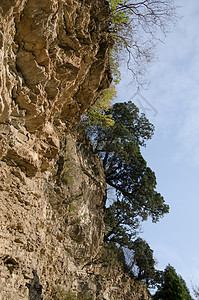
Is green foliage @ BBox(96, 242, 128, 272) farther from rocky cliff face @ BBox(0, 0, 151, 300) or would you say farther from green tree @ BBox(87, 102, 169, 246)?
rocky cliff face @ BBox(0, 0, 151, 300)

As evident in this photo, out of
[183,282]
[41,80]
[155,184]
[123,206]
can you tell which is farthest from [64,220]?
[183,282]

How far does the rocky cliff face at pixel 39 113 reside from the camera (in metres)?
3.95

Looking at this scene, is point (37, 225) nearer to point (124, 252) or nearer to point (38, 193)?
point (38, 193)

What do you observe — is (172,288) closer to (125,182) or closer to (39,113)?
(125,182)

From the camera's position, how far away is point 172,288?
1802 cm

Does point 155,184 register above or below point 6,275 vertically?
above

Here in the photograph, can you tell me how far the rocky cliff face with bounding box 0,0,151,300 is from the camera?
395cm

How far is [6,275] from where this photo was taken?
4.06 m

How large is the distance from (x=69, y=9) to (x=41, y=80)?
1452mm

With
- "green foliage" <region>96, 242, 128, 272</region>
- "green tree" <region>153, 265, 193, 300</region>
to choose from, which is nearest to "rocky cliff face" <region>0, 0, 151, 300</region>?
"green foliage" <region>96, 242, 128, 272</region>

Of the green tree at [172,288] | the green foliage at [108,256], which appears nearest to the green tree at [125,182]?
the green foliage at [108,256]

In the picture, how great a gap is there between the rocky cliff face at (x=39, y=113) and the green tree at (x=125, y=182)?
6704 millimetres

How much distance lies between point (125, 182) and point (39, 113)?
37.0 feet

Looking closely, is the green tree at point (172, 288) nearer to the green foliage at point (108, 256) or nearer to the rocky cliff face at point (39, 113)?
the green foliage at point (108, 256)
